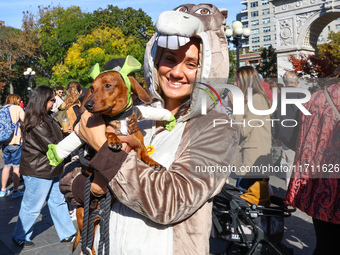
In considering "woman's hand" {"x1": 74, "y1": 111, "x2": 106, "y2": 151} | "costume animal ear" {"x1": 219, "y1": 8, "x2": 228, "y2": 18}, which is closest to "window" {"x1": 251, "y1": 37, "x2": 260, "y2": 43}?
"costume animal ear" {"x1": 219, "y1": 8, "x2": 228, "y2": 18}

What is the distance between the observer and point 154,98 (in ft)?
6.90

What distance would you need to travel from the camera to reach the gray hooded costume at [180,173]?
152cm

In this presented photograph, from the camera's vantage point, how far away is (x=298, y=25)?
25.5 meters

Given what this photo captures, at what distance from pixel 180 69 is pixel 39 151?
3.64m

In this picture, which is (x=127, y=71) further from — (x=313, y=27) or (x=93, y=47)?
(x=93, y=47)

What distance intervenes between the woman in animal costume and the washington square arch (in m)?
23.8

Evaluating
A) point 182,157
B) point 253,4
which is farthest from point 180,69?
point 253,4

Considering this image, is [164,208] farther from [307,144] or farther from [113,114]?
[307,144]

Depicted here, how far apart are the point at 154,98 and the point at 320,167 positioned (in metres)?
1.60

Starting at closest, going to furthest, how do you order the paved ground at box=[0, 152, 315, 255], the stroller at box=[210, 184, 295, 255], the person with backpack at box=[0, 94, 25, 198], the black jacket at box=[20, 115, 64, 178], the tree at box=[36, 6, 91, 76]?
the stroller at box=[210, 184, 295, 255], the paved ground at box=[0, 152, 315, 255], the black jacket at box=[20, 115, 64, 178], the person with backpack at box=[0, 94, 25, 198], the tree at box=[36, 6, 91, 76]

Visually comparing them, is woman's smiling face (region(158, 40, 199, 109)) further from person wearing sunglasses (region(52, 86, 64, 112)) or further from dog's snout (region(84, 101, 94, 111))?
person wearing sunglasses (region(52, 86, 64, 112))

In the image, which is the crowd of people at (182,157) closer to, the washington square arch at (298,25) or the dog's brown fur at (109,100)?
the dog's brown fur at (109,100)

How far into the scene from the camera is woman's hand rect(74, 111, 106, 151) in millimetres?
1652

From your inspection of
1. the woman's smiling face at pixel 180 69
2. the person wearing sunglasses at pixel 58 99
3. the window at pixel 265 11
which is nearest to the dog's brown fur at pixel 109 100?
the woman's smiling face at pixel 180 69
